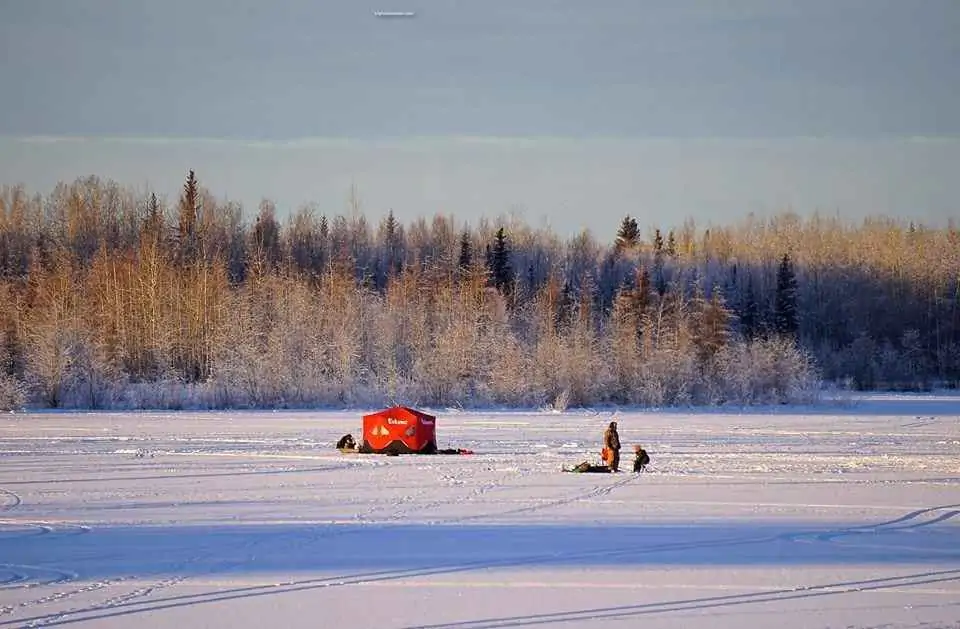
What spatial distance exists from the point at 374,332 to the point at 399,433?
32668mm

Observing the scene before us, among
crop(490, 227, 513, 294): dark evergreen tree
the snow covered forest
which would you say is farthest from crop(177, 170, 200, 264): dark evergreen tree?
crop(490, 227, 513, 294): dark evergreen tree

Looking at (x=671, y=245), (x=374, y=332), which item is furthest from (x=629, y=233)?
(x=374, y=332)

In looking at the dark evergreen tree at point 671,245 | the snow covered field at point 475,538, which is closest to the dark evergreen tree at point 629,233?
the dark evergreen tree at point 671,245

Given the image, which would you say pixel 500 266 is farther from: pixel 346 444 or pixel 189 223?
pixel 346 444

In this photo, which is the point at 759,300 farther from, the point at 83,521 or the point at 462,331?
the point at 83,521

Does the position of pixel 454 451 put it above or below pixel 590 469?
above

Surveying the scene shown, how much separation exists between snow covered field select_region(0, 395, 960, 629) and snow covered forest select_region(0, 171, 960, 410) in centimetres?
2275

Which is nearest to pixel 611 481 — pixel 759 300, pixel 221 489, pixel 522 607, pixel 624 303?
pixel 221 489

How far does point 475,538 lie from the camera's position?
14.0 m

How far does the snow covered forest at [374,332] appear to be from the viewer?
4959 cm

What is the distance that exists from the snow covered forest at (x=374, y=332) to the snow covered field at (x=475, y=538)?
2275 centimetres

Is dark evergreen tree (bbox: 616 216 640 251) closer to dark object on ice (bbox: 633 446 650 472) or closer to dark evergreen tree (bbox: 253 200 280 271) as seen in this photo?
dark evergreen tree (bbox: 253 200 280 271)

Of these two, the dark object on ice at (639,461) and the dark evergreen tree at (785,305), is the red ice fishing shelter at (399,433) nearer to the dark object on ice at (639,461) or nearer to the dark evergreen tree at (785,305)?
the dark object on ice at (639,461)

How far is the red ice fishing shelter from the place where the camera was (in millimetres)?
24906
